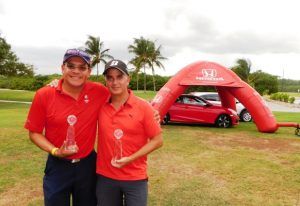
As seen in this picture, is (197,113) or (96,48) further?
(96,48)

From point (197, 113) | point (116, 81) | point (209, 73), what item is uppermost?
point (209, 73)

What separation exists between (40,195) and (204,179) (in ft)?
10.0

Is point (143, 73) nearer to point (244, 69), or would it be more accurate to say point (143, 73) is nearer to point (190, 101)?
point (244, 69)

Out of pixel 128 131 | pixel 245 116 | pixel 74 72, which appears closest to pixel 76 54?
pixel 74 72

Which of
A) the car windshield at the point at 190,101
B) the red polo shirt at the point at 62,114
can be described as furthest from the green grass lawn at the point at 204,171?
the car windshield at the point at 190,101

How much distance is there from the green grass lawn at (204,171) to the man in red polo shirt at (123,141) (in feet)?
8.15

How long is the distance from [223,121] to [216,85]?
2.15 meters

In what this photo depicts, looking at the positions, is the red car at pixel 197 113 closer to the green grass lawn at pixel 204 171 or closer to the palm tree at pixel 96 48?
the green grass lawn at pixel 204 171

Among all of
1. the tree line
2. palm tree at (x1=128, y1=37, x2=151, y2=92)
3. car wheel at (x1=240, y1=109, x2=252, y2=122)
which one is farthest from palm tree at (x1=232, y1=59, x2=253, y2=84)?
car wheel at (x1=240, y1=109, x2=252, y2=122)

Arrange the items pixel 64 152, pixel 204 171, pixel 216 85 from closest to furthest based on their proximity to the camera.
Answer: pixel 64 152, pixel 204 171, pixel 216 85

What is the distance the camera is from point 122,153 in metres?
3.14

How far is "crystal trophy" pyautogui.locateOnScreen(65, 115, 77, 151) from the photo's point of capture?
2936 millimetres

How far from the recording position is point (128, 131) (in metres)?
3.14

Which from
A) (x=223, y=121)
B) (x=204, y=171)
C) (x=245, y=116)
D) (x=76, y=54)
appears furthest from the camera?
(x=245, y=116)
